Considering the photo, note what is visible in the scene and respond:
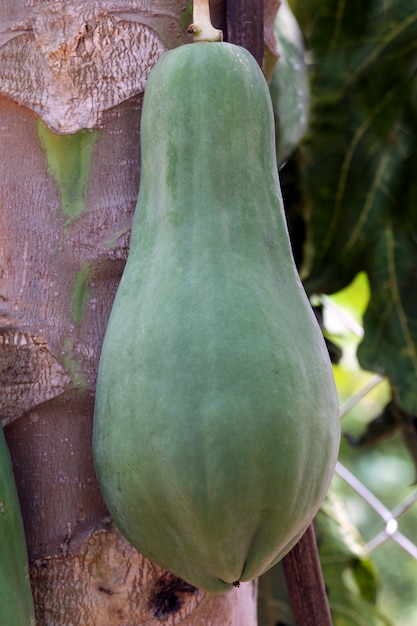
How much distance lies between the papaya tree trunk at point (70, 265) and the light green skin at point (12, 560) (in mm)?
34

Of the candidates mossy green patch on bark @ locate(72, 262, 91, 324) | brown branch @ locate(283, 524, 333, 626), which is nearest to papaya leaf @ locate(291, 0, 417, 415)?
brown branch @ locate(283, 524, 333, 626)

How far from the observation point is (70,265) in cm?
62

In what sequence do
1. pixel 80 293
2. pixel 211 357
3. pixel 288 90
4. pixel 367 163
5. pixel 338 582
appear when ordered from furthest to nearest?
1. pixel 367 163
2. pixel 338 582
3. pixel 288 90
4. pixel 80 293
5. pixel 211 357

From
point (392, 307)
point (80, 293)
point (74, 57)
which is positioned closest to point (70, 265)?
point (80, 293)

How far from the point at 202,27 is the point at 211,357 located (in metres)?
0.24

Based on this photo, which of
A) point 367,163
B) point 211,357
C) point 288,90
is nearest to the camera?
point 211,357

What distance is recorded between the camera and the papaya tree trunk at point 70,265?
59cm

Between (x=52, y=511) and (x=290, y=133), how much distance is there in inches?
27.3

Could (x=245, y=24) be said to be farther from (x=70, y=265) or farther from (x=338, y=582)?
(x=338, y=582)

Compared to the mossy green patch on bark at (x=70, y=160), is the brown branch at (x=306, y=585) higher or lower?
lower

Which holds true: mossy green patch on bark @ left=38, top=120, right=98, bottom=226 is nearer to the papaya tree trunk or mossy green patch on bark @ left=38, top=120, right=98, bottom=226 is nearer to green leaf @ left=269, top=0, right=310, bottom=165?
the papaya tree trunk

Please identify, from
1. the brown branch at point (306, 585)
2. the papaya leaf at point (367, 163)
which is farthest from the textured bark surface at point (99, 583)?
the papaya leaf at point (367, 163)

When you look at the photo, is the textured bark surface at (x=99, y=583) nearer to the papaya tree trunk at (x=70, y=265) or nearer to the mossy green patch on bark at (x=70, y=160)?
the papaya tree trunk at (x=70, y=265)

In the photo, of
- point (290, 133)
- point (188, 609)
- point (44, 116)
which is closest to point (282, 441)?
point (188, 609)
